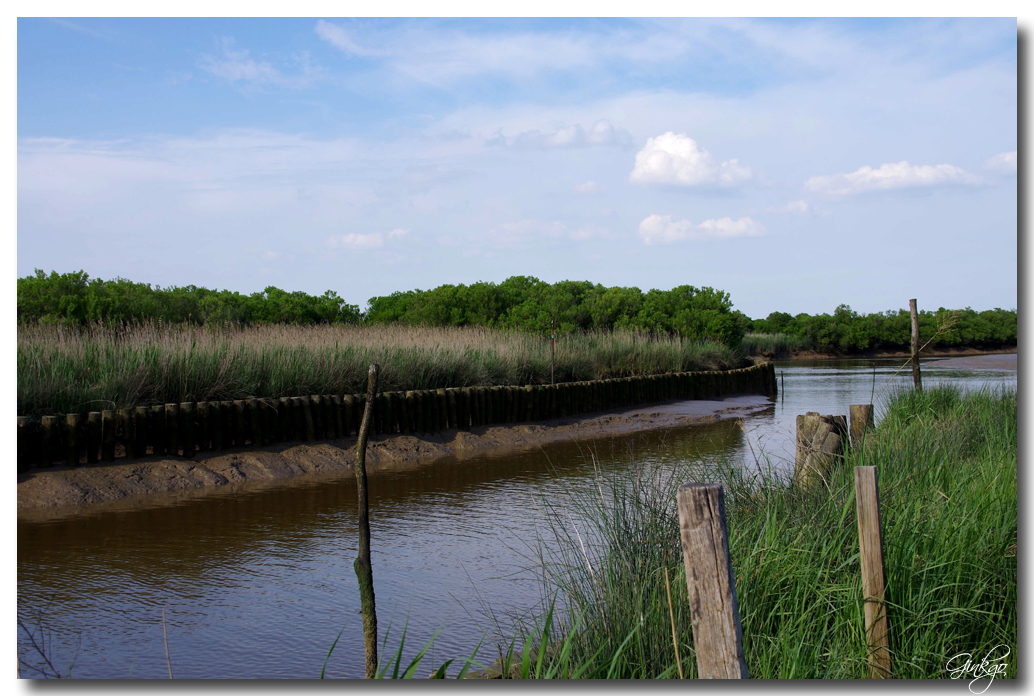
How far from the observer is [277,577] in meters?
5.84

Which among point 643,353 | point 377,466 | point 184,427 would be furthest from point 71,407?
point 643,353

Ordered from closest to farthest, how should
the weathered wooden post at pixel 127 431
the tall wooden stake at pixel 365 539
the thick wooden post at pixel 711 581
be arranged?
the thick wooden post at pixel 711 581, the tall wooden stake at pixel 365 539, the weathered wooden post at pixel 127 431

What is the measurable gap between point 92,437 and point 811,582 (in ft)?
26.0

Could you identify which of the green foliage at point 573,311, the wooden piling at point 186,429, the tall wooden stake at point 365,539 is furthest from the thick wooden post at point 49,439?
the green foliage at point 573,311

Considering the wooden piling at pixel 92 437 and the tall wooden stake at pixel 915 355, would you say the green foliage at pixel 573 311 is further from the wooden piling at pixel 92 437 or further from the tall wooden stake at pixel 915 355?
the wooden piling at pixel 92 437

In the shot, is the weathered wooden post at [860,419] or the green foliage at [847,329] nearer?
the weathered wooden post at [860,419]

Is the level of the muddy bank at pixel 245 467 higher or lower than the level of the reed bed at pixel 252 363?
lower

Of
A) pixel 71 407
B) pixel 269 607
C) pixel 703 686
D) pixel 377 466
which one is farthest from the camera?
pixel 377 466

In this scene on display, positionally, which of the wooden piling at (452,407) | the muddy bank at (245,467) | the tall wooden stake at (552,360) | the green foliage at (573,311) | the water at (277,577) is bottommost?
the water at (277,577)

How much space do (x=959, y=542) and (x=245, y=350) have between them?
10134 millimetres

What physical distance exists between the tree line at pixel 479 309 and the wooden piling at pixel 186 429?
22.9ft

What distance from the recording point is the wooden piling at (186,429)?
9.47 metres

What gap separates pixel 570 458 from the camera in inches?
448
